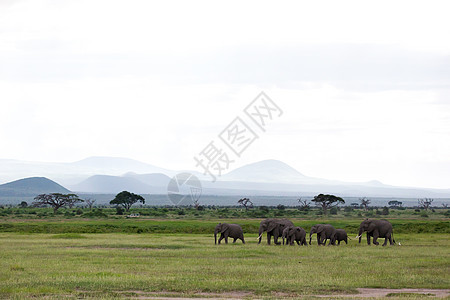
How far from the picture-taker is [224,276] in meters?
23.5

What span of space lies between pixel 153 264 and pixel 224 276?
5178 mm

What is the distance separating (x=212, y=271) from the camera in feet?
81.9

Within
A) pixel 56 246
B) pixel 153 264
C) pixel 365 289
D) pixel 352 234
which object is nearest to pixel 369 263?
pixel 365 289

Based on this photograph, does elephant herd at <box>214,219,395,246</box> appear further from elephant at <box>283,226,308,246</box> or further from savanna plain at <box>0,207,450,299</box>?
savanna plain at <box>0,207,450,299</box>

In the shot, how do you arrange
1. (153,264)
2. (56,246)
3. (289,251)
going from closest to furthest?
(153,264) → (289,251) → (56,246)

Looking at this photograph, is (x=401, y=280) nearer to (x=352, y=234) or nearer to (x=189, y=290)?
(x=189, y=290)

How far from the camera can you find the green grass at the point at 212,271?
20.4 metres

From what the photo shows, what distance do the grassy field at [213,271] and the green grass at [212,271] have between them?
0.10 feet

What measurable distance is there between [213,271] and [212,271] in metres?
0.04

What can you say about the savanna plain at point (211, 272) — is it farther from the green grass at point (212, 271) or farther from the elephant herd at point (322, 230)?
the elephant herd at point (322, 230)

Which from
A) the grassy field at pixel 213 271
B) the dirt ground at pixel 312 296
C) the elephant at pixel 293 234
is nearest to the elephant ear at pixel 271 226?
the elephant at pixel 293 234

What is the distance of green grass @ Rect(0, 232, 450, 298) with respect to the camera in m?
20.4

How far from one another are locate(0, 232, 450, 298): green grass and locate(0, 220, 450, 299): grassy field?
0.03 metres

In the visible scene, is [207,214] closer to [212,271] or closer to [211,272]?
[212,271]
